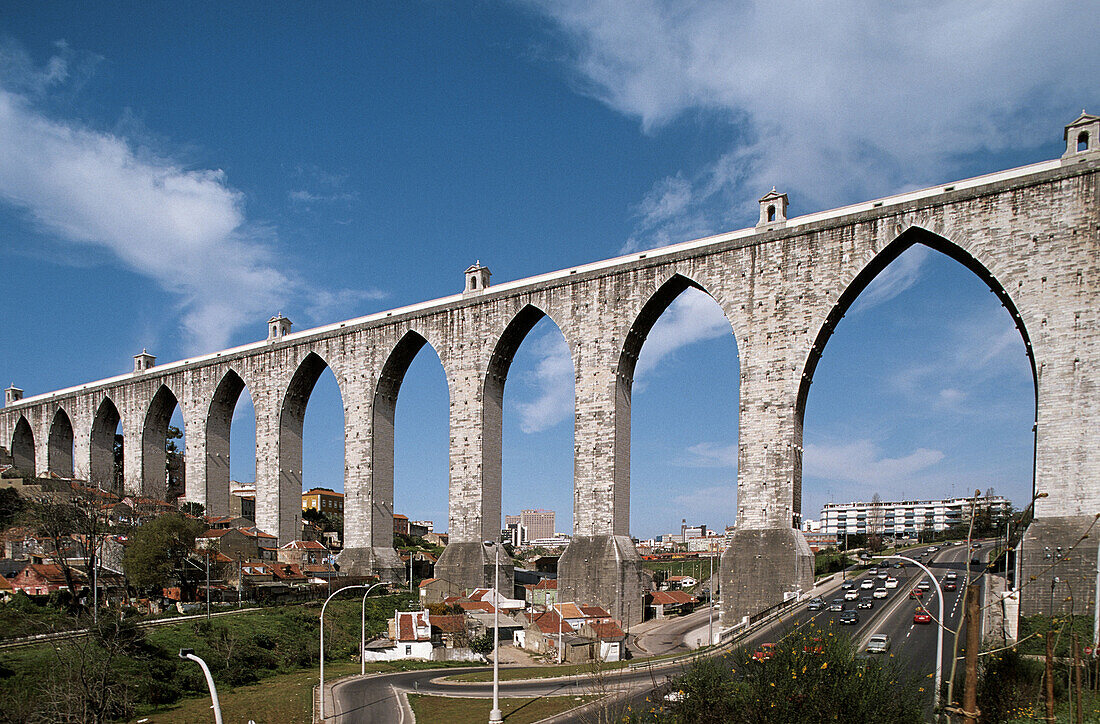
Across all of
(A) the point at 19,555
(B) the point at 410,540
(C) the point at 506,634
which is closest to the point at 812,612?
(C) the point at 506,634

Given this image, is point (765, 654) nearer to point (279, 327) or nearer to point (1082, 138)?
point (1082, 138)

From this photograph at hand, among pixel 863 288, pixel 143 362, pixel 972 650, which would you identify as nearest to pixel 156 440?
pixel 143 362

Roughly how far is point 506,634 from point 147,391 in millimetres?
47818

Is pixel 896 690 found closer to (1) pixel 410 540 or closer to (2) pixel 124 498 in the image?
(2) pixel 124 498

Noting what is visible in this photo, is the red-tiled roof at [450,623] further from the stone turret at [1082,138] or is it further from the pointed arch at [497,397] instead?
the stone turret at [1082,138]

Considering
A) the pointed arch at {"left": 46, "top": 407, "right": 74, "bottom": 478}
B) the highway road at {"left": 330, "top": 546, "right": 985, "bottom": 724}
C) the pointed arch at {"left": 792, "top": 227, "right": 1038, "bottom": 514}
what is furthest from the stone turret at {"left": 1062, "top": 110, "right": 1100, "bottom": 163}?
the pointed arch at {"left": 46, "top": 407, "right": 74, "bottom": 478}

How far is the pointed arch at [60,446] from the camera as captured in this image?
81688 mm

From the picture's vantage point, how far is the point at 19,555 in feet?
194

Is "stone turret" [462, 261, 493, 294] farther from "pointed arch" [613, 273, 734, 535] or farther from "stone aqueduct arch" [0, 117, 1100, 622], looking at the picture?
"pointed arch" [613, 273, 734, 535]

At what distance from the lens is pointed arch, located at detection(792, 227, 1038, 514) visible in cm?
3453

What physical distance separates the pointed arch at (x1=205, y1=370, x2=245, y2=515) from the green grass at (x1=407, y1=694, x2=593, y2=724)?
43536mm

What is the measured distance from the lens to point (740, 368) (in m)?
39.2

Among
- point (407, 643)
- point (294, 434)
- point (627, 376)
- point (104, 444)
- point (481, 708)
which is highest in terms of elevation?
point (627, 376)

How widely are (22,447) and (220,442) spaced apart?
39.4 m
